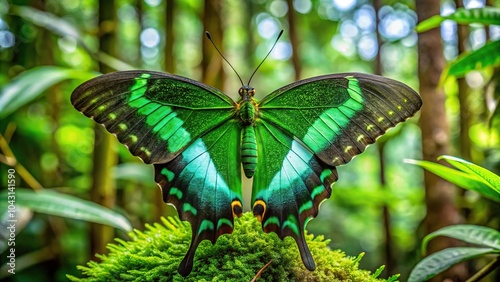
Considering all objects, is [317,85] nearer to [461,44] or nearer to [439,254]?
[439,254]

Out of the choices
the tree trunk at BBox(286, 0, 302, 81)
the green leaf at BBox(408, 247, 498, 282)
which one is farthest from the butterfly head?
the tree trunk at BBox(286, 0, 302, 81)

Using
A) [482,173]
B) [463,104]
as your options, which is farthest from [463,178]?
[463,104]

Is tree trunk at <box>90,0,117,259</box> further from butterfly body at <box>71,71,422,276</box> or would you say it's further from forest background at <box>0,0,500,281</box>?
butterfly body at <box>71,71,422,276</box>

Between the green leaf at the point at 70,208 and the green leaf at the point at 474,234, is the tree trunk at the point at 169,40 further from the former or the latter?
the green leaf at the point at 474,234

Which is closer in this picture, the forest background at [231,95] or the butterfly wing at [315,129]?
the butterfly wing at [315,129]

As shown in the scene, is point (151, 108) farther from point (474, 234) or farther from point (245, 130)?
point (474, 234)

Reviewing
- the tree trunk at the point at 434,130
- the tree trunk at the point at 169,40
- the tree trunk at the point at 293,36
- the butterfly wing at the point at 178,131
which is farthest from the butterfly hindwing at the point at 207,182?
the tree trunk at the point at 293,36
